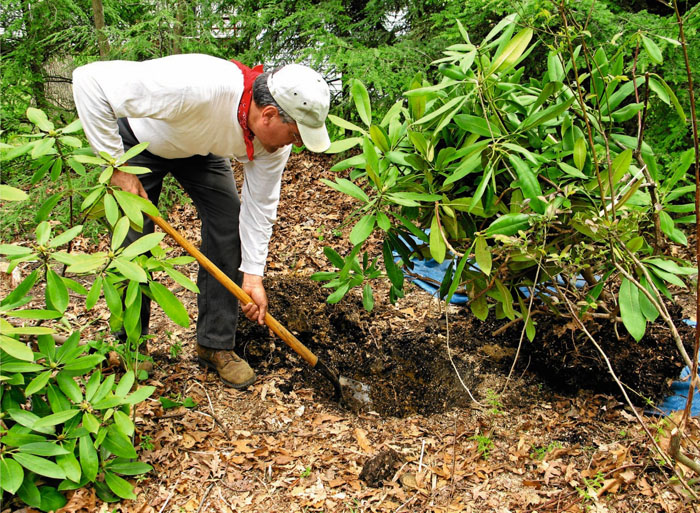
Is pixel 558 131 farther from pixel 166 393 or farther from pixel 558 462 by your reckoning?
pixel 166 393

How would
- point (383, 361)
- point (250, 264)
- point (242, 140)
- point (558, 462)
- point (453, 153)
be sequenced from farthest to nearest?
point (383, 361), point (250, 264), point (242, 140), point (558, 462), point (453, 153)

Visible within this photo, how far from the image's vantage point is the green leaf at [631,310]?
172 centimetres

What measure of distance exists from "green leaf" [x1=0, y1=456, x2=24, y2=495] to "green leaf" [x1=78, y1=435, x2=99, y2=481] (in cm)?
20

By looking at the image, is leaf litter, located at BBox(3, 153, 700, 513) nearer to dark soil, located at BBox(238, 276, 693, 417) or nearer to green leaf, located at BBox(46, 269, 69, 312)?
dark soil, located at BBox(238, 276, 693, 417)

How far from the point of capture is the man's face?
228 cm

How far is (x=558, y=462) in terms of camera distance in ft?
7.42

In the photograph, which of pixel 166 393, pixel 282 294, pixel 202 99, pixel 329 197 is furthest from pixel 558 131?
pixel 329 197

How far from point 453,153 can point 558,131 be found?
24.2 inches

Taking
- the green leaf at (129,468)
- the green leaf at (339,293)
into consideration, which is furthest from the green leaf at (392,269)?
the green leaf at (129,468)

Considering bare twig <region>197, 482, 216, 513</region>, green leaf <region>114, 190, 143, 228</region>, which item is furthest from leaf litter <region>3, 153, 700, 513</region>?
green leaf <region>114, 190, 143, 228</region>

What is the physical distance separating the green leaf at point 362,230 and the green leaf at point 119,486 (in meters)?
1.25

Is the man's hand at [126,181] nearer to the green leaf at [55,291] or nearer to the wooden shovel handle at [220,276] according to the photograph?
the wooden shovel handle at [220,276]

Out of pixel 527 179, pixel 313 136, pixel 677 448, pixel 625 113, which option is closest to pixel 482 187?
pixel 527 179

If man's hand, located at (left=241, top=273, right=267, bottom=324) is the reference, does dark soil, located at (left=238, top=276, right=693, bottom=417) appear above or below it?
below
